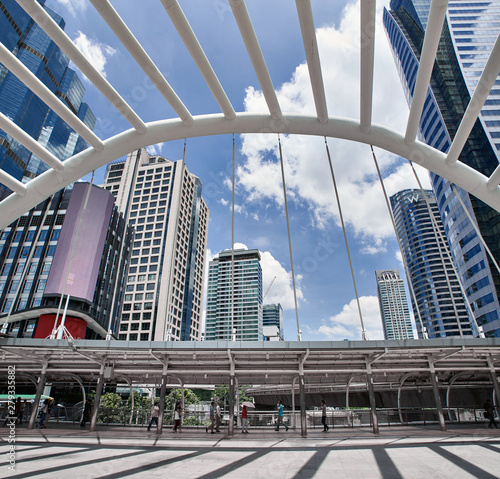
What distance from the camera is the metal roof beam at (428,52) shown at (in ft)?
14.9

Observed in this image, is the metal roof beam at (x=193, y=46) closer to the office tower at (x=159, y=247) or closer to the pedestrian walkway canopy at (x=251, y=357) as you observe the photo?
the pedestrian walkway canopy at (x=251, y=357)

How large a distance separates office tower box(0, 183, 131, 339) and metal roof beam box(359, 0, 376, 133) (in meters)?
41.5

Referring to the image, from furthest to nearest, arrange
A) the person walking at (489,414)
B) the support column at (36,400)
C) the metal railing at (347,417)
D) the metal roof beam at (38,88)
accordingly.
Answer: the metal railing at (347,417) → the support column at (36,400) → the person walking at (489,414) → the metal roof beam at (38,88)

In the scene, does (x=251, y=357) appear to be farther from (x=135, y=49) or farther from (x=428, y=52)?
(x=428, y=52)

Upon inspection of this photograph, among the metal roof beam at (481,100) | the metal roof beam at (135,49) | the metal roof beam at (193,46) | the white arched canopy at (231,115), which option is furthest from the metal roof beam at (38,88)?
the metal roof beam at (481,100)

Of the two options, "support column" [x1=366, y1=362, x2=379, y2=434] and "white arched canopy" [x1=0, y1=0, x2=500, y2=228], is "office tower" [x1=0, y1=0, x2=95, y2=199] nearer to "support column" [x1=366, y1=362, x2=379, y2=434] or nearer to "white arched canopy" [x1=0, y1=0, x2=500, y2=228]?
"white arched canopy" [x1=0, y1=0, x2=500, y2=228]

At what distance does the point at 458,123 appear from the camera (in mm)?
76062

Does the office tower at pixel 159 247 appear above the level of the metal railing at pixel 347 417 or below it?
above

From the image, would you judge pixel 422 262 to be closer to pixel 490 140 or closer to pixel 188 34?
pixel 490 140

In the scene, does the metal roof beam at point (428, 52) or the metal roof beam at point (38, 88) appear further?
the metal roof beam at point (38, 88)

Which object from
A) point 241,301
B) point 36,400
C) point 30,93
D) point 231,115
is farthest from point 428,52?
point 241,301

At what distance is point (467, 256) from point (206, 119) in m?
78.0

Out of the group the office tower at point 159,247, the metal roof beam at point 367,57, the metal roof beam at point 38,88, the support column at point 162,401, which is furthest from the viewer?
the office tower at point 159,247

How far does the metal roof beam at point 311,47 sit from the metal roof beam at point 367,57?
0.72 m
